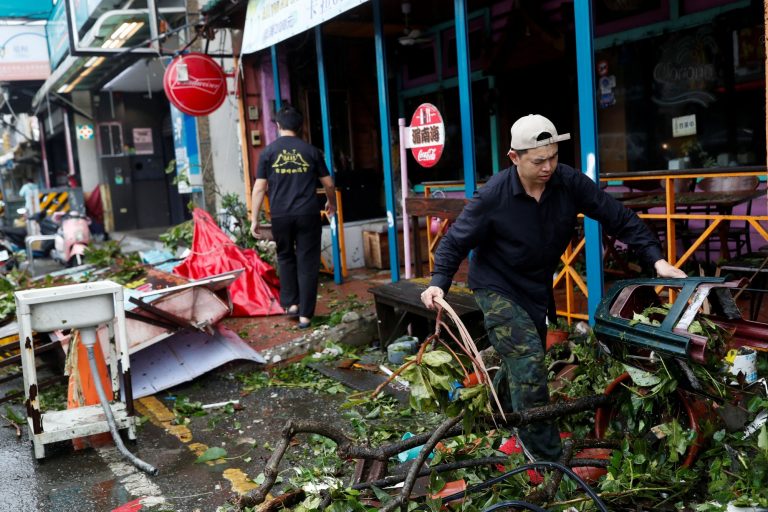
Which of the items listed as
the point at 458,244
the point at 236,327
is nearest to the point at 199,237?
the point at 236,327

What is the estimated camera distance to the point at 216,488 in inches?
168

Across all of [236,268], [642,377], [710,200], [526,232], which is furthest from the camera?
[236,268]

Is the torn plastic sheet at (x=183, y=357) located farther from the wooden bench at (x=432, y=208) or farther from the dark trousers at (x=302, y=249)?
the wooden bench at (x=432, y=208)

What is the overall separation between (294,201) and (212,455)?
10.4ft

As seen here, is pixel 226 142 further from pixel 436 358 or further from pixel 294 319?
pixel 436 358

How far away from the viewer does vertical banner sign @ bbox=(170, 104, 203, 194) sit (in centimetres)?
1232

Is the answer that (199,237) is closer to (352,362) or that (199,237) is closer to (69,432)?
(352,362)

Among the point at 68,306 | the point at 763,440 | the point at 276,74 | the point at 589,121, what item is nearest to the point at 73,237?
the point at 276,74

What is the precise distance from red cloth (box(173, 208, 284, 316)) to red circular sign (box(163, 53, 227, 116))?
188cm

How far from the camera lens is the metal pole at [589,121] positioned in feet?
16.3

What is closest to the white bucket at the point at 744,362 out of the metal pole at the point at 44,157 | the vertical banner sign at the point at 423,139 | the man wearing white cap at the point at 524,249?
the man wearing white cap at the point at 524,249

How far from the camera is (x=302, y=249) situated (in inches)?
287

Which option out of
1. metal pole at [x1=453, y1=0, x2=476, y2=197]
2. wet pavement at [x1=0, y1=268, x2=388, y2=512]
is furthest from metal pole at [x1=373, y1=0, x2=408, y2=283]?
wet pavement at [x1=0, y1=268, x2=388, y2=512]

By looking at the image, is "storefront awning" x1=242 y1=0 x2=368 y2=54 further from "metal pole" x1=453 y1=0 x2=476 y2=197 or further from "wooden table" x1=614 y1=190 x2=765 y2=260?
"wooden table" x1=614 y1=190 x2=765 y2=260
